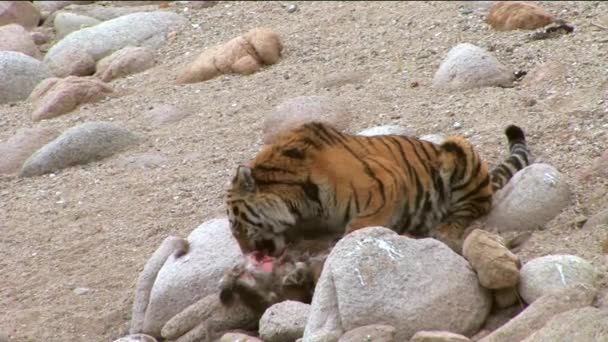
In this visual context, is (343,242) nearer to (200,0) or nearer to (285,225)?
(285,225)

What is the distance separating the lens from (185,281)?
20.4ft

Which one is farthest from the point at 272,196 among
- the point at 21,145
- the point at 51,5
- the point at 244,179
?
the point at 51,5

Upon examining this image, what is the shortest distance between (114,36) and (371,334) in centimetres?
597

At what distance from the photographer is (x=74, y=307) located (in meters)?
6.61

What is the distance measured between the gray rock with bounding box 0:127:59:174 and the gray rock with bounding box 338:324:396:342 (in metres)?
3.92

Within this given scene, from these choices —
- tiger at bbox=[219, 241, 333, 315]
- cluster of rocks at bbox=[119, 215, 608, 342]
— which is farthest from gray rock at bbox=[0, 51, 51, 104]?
cluster of rocks at bbox=[119, 215, 608, 342]

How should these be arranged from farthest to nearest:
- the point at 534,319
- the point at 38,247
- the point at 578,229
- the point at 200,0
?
1. the point at 200,0
2. the point at 38,247
3. the point at 578,229
4. the point at 534,319

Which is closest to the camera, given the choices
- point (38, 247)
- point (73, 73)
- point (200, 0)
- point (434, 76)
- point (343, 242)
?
point (343, 242)

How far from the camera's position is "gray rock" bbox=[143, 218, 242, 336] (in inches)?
244

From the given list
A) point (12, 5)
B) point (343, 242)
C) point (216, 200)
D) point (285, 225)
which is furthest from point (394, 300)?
point (12, 5)

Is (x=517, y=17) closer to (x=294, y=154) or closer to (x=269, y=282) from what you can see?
(x=294, y=154)

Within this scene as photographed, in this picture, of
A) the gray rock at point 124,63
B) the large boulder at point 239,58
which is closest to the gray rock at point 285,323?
the large boulder at point 239,58

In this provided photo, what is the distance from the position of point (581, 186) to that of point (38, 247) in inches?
115

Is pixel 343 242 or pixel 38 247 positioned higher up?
pixel 343 242
